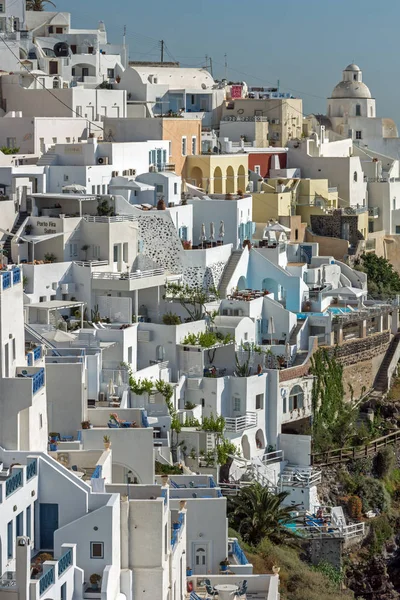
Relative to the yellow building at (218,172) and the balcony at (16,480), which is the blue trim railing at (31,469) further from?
the yellow building at (218,172)

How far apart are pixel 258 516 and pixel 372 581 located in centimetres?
485

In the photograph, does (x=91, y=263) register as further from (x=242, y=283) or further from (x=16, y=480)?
(x=16, y=480)

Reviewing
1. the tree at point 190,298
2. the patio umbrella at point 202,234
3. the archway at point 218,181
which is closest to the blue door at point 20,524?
the tree at point 190,298

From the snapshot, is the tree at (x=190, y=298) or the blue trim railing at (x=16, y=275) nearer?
the blue trim railing at (x=16, y=275)

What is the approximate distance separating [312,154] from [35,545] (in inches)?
1549

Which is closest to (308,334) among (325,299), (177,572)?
(325,299)

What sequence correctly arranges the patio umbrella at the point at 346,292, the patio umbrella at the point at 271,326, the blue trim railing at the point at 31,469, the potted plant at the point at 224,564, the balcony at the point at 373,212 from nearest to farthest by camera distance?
the blue trim railing at the point at 31,469 < the potted plant at the point at 224,564 < the patio umbrella at the point at 271,326 < the patio umbrella at the point at 346,292 < the balcony at the point at 373,212

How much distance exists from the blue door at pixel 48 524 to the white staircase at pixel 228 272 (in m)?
22.1

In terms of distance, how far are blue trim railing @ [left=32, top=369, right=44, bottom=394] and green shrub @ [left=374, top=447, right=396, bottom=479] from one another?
61.3 ft

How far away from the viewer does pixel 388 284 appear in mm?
55438

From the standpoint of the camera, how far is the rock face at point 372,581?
38.9m

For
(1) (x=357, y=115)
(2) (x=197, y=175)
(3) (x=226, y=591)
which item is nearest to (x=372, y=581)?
(3) (x=226, y=591)

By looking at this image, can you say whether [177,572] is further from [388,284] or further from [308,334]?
[388,284]

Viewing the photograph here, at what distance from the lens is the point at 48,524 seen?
24.2 m
